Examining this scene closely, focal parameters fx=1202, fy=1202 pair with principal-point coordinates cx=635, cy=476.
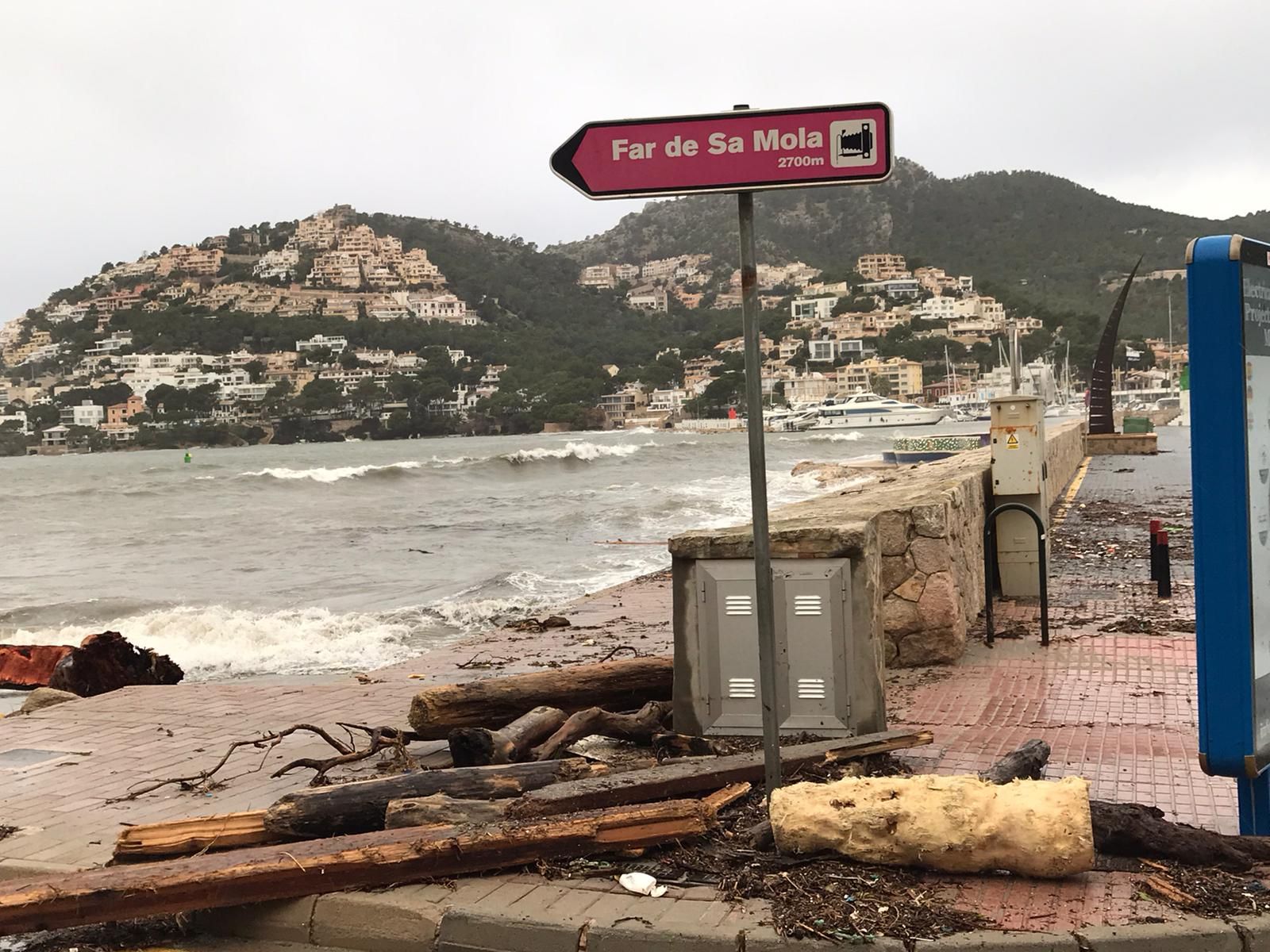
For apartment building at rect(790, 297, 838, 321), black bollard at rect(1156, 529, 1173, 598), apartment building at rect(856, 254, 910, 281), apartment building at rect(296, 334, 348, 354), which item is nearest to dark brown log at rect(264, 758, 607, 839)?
black bollard at rect(1156, 529, 1173, 598)

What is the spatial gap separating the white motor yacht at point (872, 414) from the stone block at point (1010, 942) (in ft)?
452

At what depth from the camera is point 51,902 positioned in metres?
3.88

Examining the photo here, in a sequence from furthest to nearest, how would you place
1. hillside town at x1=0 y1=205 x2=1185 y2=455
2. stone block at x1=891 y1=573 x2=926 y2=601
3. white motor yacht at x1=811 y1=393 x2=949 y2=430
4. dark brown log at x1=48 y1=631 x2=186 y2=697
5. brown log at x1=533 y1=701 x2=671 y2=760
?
white motor yacht at x1=811 y1=393 x2=949 y2=430, hillside town at x1=0 y1=205 x2=1185 y2=455, dark brown log at x1=48 y1=631 x2=186 y2=697, stone block at x1=891 y1=573 x2=926 y2=601, brown log at x1=533 y1=701 x2=671 y2=760

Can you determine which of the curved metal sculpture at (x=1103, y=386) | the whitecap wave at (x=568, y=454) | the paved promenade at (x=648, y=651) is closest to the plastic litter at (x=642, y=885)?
the paved promenade at (x=648, y=651)

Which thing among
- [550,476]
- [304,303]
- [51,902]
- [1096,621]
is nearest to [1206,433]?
[51,902]

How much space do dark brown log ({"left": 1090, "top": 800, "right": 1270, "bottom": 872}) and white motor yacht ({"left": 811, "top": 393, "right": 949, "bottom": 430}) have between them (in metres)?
137

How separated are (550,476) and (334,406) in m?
71.2

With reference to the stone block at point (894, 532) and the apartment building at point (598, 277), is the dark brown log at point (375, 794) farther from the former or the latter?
the apartment building at point (598, 277)

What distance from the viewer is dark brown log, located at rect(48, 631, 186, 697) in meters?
9.48

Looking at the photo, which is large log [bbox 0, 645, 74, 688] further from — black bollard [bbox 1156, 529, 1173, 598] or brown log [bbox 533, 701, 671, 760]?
black bollard [bbox 1156, 529, 1173, 598]

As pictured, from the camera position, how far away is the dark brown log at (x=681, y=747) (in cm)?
525

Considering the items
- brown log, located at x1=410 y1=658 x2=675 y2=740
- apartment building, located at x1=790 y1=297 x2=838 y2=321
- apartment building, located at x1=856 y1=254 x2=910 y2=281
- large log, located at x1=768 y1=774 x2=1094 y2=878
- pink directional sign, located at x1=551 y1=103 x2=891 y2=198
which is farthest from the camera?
apartment building, located at x1=856 y1=254 x2=910 y2=281

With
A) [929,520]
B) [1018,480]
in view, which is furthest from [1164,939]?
[1018,480]

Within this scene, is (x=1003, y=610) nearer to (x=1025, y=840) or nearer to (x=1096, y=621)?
(x=1096, y=621)
